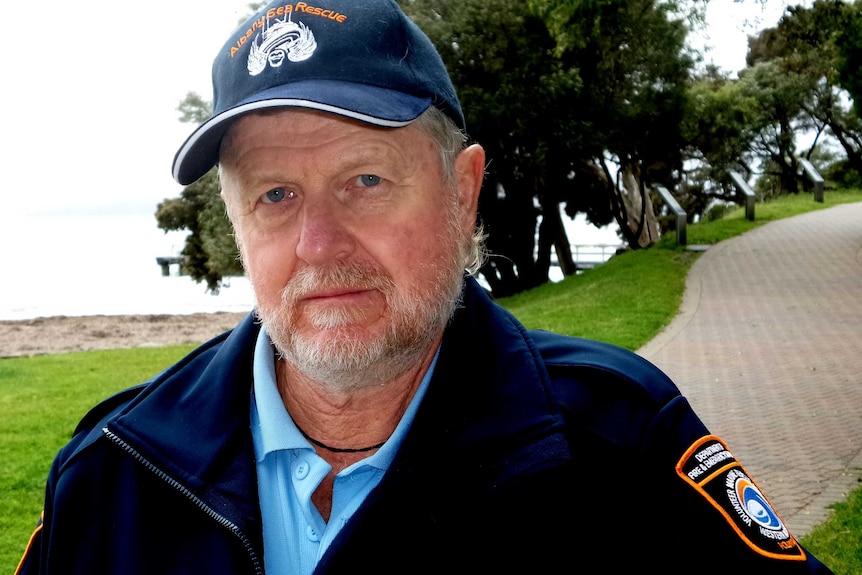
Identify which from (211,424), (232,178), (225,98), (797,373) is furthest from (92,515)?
(797,373)

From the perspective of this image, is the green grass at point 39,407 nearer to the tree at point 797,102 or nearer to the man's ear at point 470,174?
the man's ear at point 470,174

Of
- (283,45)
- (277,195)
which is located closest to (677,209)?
(277,195)

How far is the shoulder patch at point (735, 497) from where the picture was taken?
163 centimetres

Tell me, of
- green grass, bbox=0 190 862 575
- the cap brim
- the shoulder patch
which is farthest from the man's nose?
green grass, bbox=0 190 862 575

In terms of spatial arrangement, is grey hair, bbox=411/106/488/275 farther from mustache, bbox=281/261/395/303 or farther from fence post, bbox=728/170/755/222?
fence post, bbox=728/170/755/222

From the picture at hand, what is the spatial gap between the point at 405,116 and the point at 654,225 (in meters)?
26.3

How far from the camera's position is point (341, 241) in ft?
6.07

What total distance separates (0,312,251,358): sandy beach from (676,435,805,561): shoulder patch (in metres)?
14.4

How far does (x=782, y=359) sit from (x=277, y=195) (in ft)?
31.2

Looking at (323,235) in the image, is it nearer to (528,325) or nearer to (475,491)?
(475,491)

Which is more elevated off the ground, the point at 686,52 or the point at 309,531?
the point at 686,52

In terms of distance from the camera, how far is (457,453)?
5.70 ft

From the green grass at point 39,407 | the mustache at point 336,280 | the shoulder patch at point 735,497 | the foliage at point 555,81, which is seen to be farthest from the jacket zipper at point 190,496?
the foliage at point 555,81

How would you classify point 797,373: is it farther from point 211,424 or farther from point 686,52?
point 686,52
